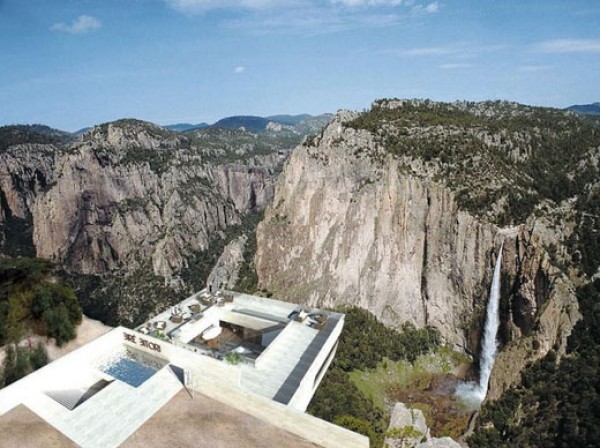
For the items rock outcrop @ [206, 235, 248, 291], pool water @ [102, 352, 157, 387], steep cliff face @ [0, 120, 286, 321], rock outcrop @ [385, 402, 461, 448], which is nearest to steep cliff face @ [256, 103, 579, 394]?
rock outcrop @ [385, 402, 461, 448]

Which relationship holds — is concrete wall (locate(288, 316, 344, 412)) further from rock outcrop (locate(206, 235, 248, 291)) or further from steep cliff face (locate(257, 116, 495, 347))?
rock outcrop (locate(206, 235, 248, 291))

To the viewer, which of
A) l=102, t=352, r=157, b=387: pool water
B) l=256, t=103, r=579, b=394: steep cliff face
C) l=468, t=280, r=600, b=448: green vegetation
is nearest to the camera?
l=102, t=352, r=157, b=387: pool water

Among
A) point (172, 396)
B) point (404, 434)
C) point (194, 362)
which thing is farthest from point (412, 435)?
point (172, 396)

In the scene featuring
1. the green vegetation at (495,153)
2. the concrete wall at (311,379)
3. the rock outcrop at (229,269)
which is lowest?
the rock outcrop at (229,269)

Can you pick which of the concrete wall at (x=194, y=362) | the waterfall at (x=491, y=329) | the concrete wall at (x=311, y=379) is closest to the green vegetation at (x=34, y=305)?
the concrete wall at (x=194, y=362)

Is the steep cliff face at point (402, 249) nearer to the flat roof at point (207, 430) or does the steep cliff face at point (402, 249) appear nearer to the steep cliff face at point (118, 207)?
the flat roof at point (207, 430)

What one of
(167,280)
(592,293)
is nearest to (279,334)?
(592,293)
